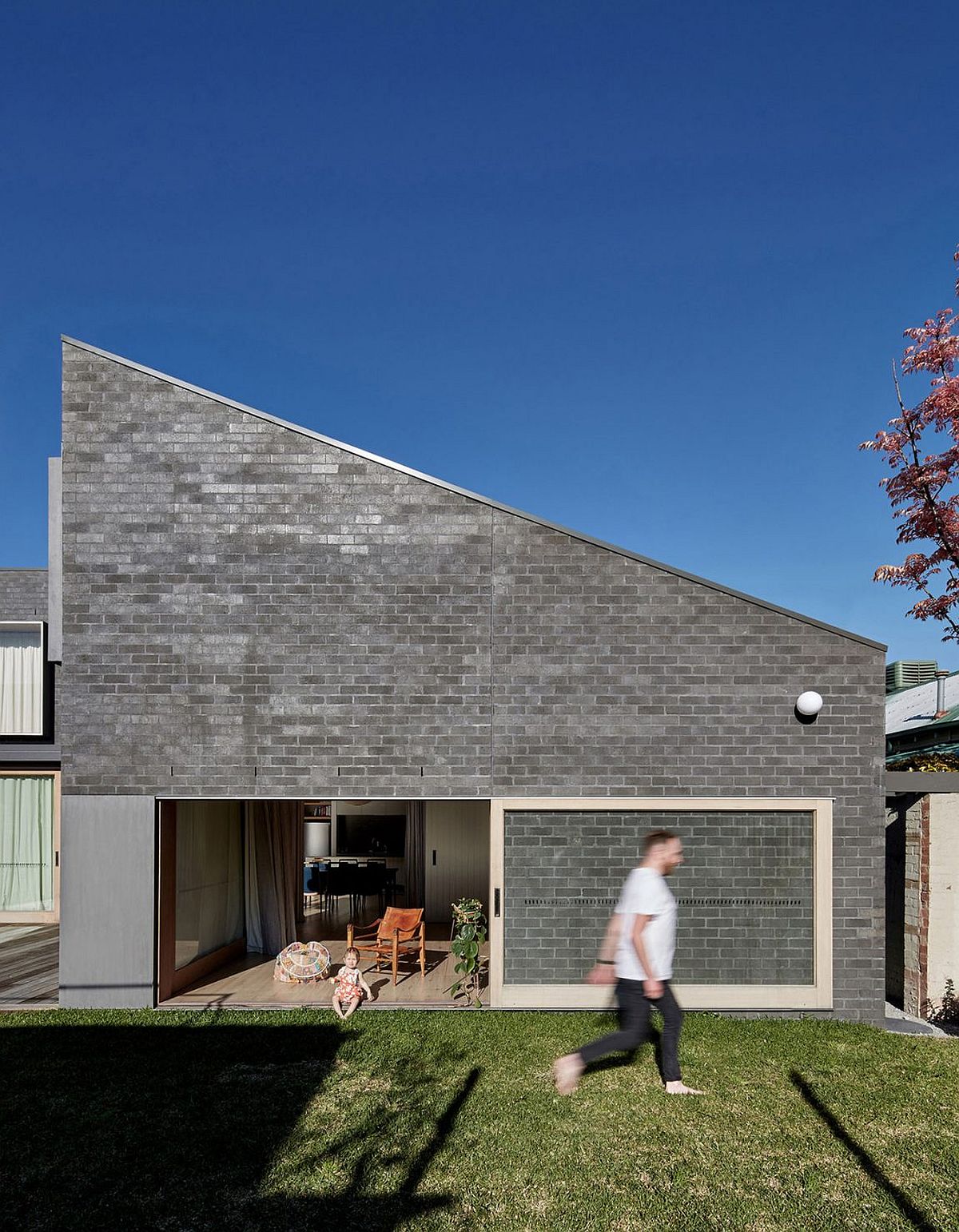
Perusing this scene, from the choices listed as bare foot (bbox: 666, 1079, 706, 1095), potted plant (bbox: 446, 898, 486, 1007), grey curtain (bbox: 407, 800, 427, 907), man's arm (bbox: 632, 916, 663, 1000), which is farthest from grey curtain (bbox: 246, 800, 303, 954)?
man's arm (bbox: 632, 916, 663, 1000)

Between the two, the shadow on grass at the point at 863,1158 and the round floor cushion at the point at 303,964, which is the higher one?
the shadow on grass at the point at 863,1158

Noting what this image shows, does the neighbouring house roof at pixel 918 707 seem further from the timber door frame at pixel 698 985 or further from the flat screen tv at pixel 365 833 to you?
the flat screen tv at pixel 365 833

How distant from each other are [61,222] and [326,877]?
11.1 meters

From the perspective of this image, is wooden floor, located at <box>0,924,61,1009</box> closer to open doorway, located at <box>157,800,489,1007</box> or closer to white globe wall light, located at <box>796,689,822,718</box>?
open doorway, located at <box>157,800,489,1007</box>

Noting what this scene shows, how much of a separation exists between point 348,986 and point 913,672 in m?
18.4

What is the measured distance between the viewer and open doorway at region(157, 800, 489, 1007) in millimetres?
7820

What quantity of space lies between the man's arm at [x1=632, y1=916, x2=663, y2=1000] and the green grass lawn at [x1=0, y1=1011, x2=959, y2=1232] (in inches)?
31.4

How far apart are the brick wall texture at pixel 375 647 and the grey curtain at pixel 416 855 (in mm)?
6019

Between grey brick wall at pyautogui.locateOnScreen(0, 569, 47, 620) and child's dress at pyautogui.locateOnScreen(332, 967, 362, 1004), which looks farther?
grey brick wall at pyautogui.locateOnScreen(0, 569, 47, 620)

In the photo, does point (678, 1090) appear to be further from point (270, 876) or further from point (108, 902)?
point (270, 876)

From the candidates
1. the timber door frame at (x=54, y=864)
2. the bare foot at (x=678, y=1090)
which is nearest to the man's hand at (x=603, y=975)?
the bare foot at (x=678, y=1090)

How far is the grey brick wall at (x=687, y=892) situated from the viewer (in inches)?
284

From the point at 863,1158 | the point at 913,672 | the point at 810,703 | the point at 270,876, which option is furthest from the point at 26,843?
the point at 913,672

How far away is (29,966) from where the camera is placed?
29.6 feet
